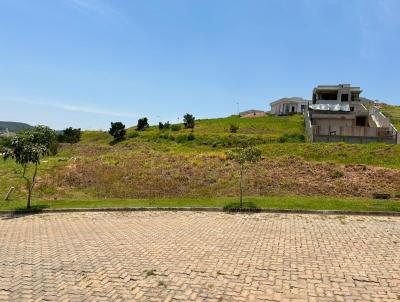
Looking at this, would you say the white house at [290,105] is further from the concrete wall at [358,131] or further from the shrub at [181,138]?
the shrub at [181,138]

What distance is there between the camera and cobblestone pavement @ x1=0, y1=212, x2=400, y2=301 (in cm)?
783

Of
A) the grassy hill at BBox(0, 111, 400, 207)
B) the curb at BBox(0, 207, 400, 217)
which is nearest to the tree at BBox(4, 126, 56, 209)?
the curb at BBox(0, 207, 400, 217)

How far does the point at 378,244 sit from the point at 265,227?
4235 millimetres

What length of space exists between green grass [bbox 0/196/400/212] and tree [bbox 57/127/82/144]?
112 ft

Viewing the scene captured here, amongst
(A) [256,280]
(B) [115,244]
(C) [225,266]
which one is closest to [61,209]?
(B) [115,244]

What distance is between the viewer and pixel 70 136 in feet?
184

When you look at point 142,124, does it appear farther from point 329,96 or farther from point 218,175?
point 218,175

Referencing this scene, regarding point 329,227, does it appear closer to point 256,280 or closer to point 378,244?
point 378,244

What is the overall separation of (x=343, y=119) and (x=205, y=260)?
161 ft

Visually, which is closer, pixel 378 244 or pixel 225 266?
pixel 225 266

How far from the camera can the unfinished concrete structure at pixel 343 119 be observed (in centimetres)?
3781

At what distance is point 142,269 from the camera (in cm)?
934

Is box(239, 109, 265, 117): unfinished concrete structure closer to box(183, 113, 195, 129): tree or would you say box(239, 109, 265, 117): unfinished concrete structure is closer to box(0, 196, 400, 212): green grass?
box(183, 113, 195, 129): tree

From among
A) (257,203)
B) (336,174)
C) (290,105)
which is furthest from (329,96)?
(257,203)
